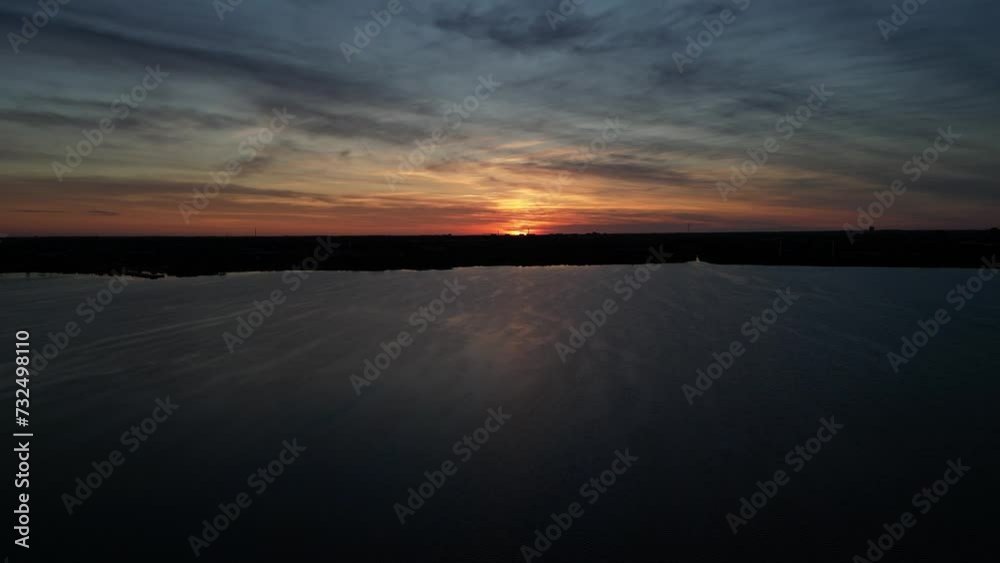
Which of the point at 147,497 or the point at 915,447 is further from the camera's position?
the point at 915,447

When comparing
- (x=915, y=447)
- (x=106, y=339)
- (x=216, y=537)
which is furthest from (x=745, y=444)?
(x=106, y=339)

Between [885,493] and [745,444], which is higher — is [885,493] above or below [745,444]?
above

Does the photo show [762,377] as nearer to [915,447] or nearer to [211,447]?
[915,447]

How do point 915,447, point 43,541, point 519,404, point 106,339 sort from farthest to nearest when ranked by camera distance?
1. point 106,339
2. point 519,404
3. point 915,447
4. point 43,541

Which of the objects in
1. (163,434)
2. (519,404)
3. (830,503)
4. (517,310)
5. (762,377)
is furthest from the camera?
(517,310)

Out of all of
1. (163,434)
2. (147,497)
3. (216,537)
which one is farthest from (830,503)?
(163,434)

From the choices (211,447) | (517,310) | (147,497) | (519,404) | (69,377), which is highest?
(147,497)

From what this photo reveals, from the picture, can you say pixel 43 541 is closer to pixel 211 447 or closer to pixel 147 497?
pixel 147 497
